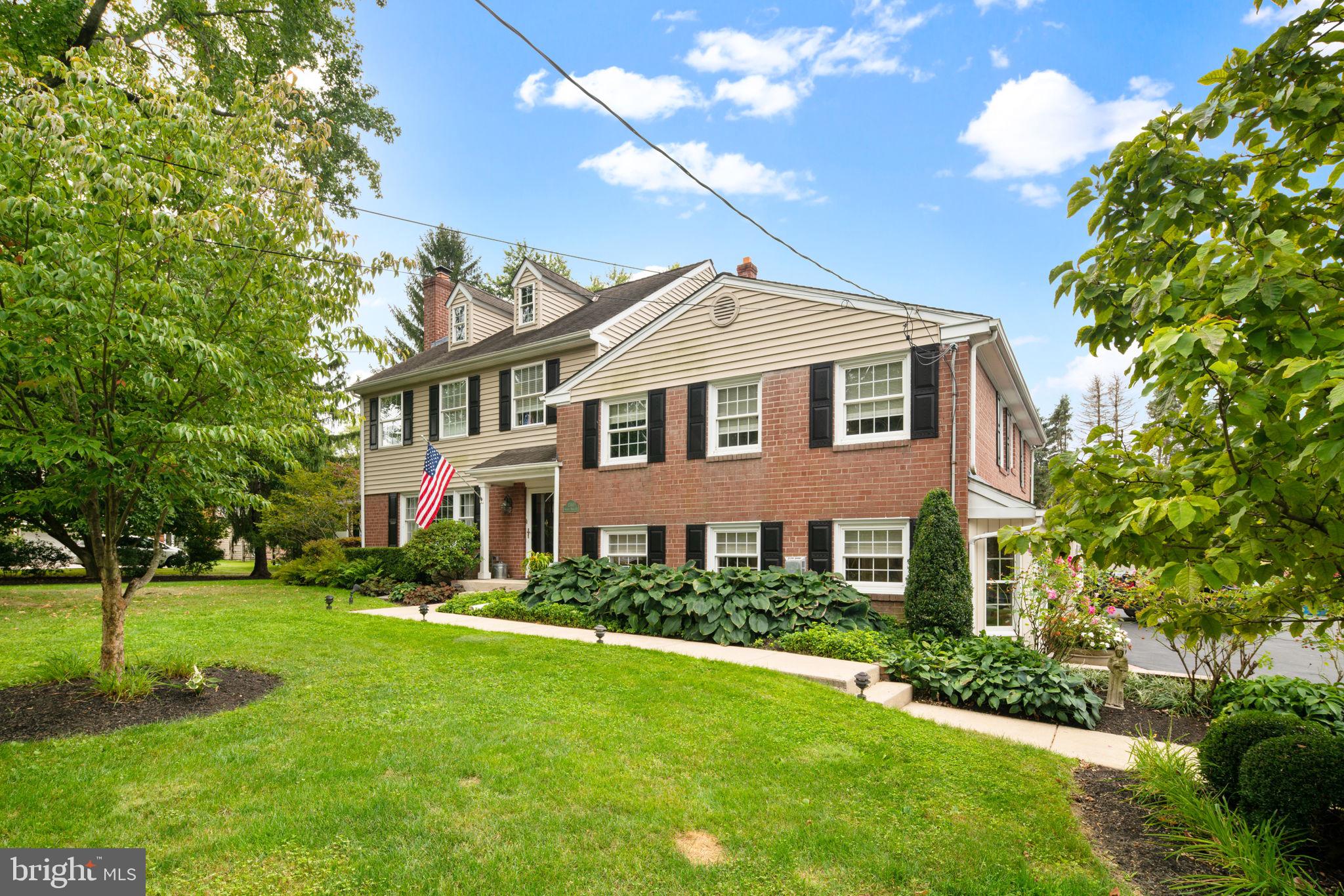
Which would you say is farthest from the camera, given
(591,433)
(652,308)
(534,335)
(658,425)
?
(534,335)

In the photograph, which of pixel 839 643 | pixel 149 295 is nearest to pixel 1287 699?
pixel 839 643

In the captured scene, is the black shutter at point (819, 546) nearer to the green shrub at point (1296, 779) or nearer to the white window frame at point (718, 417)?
the white window frame at point (718, 417)

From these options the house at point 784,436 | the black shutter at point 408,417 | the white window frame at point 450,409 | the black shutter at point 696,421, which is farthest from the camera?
the black shutter at point 408,417

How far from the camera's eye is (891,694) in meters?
6.89

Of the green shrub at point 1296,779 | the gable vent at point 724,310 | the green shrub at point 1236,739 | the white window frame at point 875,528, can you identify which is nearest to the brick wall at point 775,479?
the white window frame at point 875,528

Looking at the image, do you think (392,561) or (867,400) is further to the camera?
(392,561)

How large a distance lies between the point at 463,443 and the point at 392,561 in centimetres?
350

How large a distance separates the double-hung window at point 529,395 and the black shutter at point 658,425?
415 centimetres

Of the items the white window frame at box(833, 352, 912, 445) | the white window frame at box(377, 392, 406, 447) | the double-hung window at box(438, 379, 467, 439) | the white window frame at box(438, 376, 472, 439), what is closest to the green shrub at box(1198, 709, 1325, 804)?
the white window frame at box(833, 352, 912, 445)

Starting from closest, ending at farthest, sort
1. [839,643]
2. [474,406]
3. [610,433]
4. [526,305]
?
[839,643] → [610,433] → [474,406] → [526,305]

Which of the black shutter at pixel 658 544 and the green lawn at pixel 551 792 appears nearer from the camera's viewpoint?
the green lawn at pixel 551 792

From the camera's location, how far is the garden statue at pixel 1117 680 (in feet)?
23.3

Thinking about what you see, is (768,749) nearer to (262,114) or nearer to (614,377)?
(262,114)

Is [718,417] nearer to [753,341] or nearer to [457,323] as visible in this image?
[753,341]
